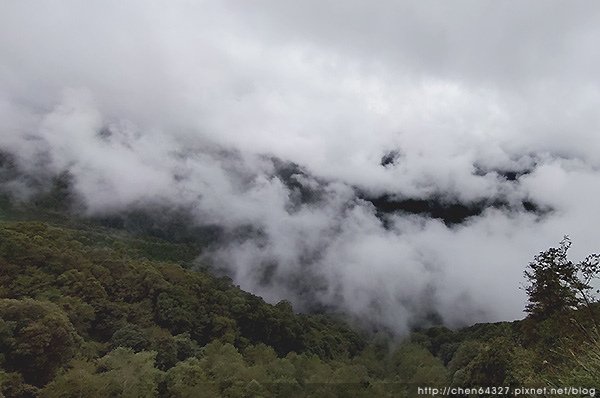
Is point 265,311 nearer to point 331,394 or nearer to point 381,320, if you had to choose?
point 331,394

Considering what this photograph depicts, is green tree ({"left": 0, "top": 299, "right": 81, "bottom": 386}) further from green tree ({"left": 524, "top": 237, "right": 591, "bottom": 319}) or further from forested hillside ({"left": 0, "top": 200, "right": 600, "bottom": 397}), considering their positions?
green tree ({"left": 524, "top": 237, "right": 591, "bottom": 319})

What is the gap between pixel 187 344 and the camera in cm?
6316

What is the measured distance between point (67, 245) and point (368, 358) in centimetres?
6582

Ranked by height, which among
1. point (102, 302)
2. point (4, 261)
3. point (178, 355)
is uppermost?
point (4, 261)

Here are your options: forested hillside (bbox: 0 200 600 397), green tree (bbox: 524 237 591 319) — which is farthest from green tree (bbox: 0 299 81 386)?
green tree (bbox: 524 237 591 319)

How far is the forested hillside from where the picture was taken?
111 ft

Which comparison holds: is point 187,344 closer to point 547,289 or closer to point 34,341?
point 34,341

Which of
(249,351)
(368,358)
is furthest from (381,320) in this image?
(249,351)

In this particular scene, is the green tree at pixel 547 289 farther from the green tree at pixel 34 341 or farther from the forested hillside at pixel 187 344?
the green tree at pixel 34 341

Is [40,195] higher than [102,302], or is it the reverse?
[40,195]

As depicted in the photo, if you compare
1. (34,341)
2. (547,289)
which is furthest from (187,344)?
(547,289)

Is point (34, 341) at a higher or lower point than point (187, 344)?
lower

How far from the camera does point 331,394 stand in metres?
51.8

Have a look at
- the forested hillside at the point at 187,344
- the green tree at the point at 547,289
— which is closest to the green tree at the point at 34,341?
the forested hillside at the point at 187,344
